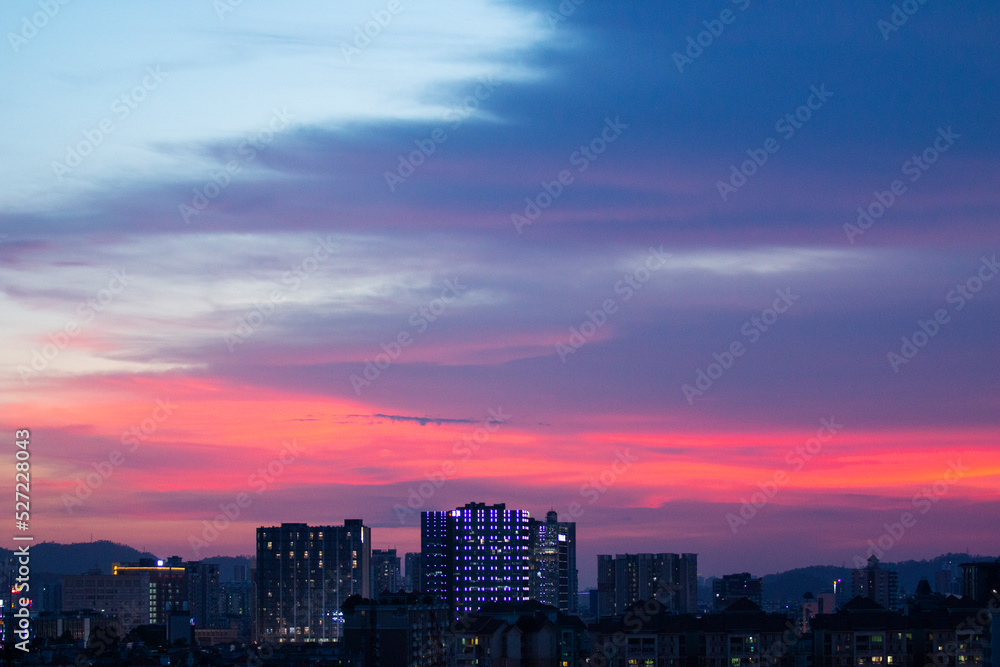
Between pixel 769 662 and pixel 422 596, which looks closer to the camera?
pixel 769 662

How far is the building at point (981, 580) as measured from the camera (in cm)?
9112

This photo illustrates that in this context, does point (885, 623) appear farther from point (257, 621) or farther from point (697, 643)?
point (257, 621)

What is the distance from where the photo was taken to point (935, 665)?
237 feet

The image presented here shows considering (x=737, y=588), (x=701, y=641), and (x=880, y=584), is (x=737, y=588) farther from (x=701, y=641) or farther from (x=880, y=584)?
(x=701, y=641)

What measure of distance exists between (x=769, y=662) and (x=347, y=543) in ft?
324

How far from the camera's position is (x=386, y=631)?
87688 millimetres

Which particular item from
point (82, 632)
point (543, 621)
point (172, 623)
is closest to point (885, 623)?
point (543, 621)

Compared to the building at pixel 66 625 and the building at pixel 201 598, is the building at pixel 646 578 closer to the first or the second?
the building at pixel 201 598

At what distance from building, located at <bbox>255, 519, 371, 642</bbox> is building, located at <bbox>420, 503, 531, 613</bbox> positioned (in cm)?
1082

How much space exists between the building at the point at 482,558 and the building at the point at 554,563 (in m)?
1.64

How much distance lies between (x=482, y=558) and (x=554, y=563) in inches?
415

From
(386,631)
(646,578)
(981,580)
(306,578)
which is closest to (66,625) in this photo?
Result: (306,578)

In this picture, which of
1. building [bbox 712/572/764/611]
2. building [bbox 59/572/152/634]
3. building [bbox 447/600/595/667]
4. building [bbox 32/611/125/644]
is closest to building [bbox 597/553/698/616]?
building [bbox 712/572/764/611]

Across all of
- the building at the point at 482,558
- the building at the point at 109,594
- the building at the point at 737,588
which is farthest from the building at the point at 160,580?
the building at the point at 737,588
